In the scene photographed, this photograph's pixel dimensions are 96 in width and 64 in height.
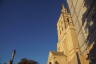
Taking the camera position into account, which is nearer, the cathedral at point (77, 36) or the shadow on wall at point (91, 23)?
the shadow on wall at point (91, 23)

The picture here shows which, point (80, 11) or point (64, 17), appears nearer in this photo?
point (80, 11)

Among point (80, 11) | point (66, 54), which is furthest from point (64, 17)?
point (80, 11)

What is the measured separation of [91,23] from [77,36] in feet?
10.1

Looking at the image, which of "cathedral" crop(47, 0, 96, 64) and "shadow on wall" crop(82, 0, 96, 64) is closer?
"shadow on wall" crop(82, 0, 96, 64)

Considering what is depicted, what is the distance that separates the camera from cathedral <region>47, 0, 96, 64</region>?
288 inches

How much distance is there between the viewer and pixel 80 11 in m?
9.00

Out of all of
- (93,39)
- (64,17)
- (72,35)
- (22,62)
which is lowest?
(93,39)

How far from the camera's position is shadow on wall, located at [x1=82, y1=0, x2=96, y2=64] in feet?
22.5

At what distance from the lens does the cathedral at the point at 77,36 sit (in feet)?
24.0

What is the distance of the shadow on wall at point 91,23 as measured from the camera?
22.5 feet

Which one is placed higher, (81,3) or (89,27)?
(81,3)

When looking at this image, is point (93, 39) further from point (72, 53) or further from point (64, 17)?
point (64, 17)

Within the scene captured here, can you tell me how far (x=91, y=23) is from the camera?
732cm

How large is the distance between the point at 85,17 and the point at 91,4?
1.20m
